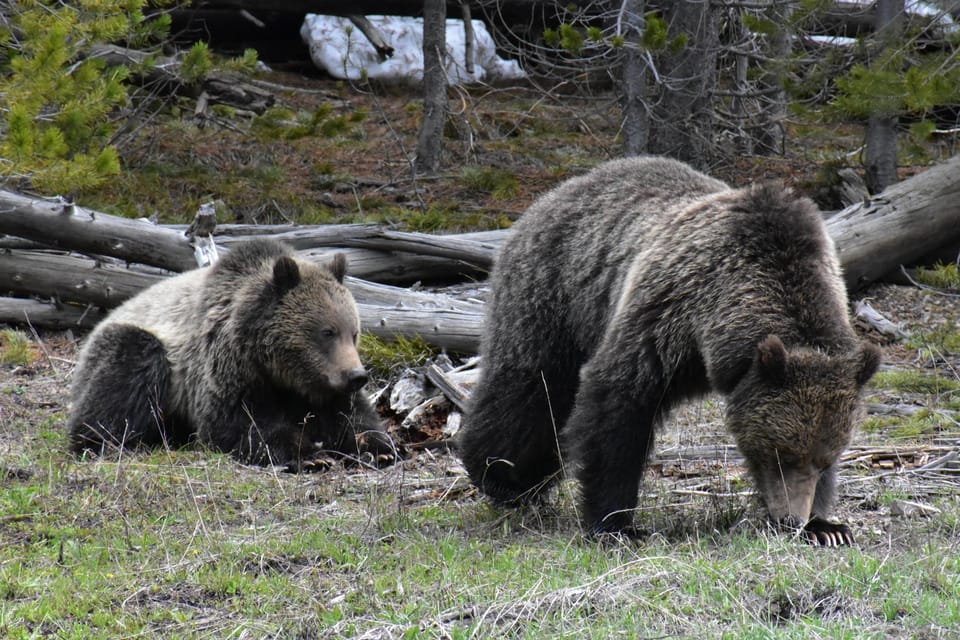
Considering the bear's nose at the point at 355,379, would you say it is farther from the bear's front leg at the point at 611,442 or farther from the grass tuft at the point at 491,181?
the grass tuft at the point at 491,181

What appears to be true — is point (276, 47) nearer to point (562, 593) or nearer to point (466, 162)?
point (466, 162)

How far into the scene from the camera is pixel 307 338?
8.06m

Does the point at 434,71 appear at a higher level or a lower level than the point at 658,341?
higher

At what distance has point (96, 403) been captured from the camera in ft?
26.7

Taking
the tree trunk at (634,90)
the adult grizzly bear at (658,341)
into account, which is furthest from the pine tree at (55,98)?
the tree trunk at (634,90)

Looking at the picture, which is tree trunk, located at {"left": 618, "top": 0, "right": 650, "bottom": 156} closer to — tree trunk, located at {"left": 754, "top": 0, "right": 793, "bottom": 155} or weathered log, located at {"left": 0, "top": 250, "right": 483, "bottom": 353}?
tree trunk, located at {"left": 754, "top": 0, "right": 793, "bottom": 155}

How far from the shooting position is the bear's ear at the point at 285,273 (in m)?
8.07

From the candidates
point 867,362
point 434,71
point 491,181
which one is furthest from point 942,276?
point 867,362

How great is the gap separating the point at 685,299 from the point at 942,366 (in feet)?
16.5

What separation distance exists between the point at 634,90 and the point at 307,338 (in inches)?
226

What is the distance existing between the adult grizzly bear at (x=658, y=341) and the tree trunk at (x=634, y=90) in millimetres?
5638

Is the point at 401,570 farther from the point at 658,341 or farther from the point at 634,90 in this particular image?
the point at 634,90

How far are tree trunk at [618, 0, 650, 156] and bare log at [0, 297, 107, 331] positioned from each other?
594 centimetres

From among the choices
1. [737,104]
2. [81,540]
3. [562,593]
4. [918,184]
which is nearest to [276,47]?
[737,104]
